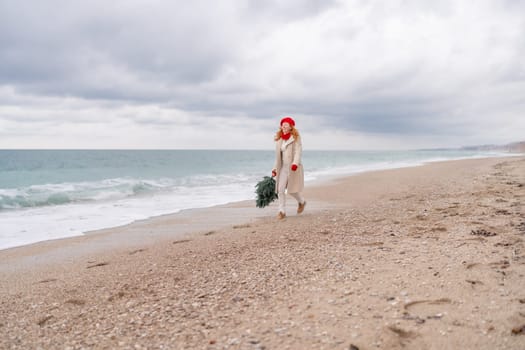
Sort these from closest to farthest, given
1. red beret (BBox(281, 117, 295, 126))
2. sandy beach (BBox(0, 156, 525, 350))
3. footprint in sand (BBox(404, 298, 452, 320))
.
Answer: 1. sandy beach (BBox(0, 156, 525, 350))
2. footprint in sand (BBox(404, 298, 452, 320))
3. red beret (BBox(281, 117, 295, 126))

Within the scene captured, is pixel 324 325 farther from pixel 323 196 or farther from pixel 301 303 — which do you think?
pixel 323 196

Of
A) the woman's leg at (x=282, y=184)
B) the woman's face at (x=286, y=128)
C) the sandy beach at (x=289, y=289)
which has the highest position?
the woman's face at (x=286, y=128)

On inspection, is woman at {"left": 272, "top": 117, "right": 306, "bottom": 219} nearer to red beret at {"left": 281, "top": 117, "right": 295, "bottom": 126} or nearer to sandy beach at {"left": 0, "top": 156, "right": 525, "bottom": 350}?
red beret at {"left": 281, "top": 117, "right": 295, "bottom": 126}

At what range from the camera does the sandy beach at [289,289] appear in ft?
9.75

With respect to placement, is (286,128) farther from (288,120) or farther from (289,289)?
(289,289)

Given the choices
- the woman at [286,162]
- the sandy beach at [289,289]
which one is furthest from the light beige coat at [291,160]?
the sandy beach at [289,289]

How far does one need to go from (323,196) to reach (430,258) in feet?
28.9

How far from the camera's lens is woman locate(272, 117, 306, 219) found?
8656mm

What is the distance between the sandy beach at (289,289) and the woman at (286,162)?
5.64ft

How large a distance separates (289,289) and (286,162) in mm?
5088

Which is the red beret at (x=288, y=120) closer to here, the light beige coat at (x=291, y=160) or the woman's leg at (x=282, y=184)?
the light beige coat at (x=291, y=160)

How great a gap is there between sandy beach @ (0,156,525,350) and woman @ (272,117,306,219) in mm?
1719

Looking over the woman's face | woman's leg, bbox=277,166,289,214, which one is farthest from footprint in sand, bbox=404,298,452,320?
the woman's face

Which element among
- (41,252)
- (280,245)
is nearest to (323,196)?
(280,245)
